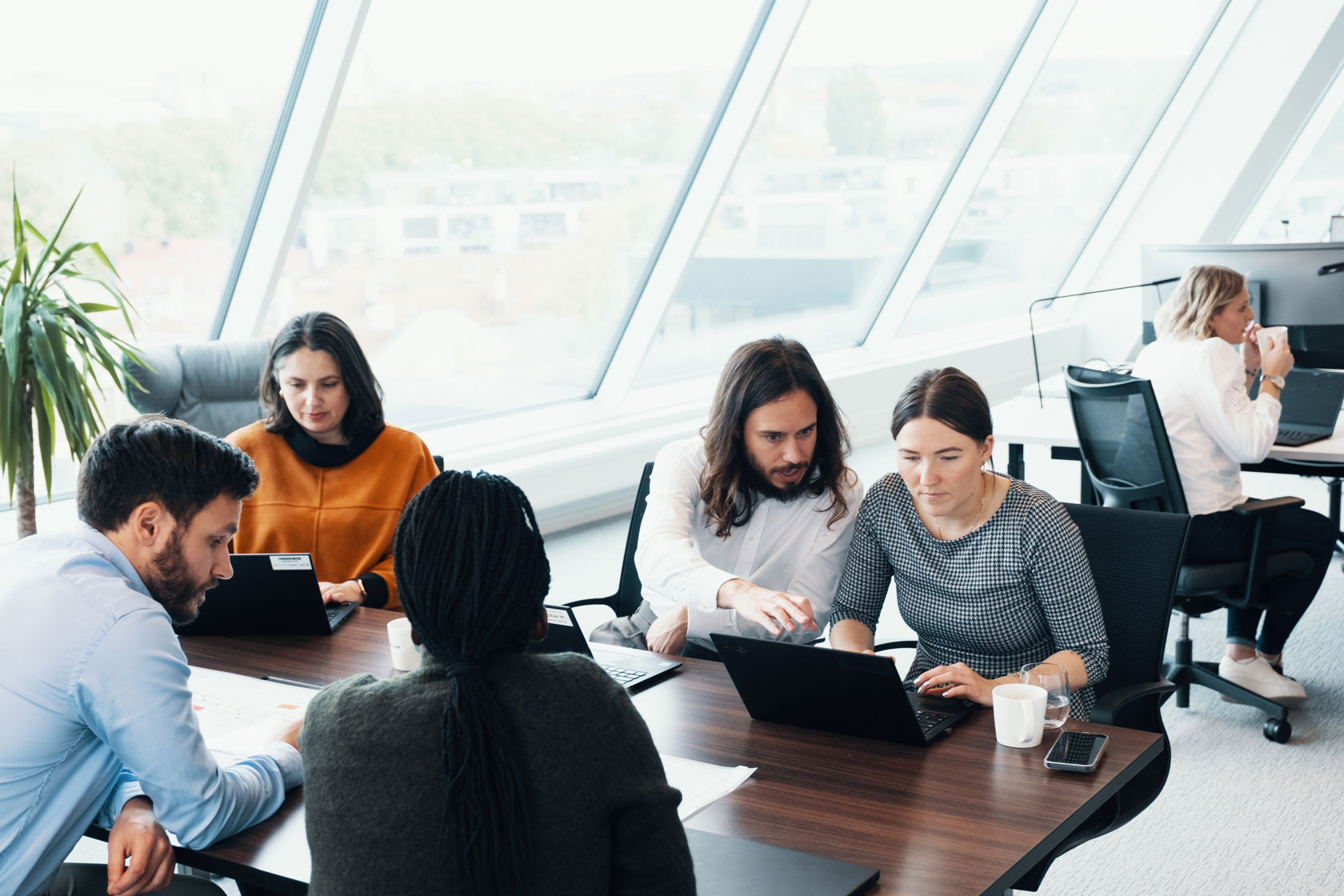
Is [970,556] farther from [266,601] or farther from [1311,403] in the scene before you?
[1311,403]

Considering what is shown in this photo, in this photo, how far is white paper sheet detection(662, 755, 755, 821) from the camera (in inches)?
59.0

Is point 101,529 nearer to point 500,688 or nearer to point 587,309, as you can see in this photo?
point 500,688

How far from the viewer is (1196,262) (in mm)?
4211

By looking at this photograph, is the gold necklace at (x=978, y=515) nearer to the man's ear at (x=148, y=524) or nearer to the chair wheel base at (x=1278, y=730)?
the man's ear at (x=148, y=524)

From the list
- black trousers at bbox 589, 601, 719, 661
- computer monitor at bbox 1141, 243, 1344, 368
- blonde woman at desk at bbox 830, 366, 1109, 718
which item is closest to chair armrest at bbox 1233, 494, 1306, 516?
computer monitor at bbox 1141, 243, 1344, 368

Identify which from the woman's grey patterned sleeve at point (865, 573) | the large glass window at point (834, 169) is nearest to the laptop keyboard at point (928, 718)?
the woman's grey patterned sleeve at point (865, 573)

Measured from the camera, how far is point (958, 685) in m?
1.78

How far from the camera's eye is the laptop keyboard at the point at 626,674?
6.31ft

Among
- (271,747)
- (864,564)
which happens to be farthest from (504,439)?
(271,747)

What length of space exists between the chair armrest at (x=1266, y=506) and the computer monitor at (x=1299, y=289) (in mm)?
1068

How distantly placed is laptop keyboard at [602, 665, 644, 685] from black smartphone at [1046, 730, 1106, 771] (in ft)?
2.13

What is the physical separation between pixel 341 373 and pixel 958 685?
1533 mm

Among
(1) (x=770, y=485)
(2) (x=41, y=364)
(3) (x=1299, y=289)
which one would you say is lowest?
(1) (x=770, y=485)

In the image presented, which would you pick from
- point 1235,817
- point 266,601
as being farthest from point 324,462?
point 1235,817
